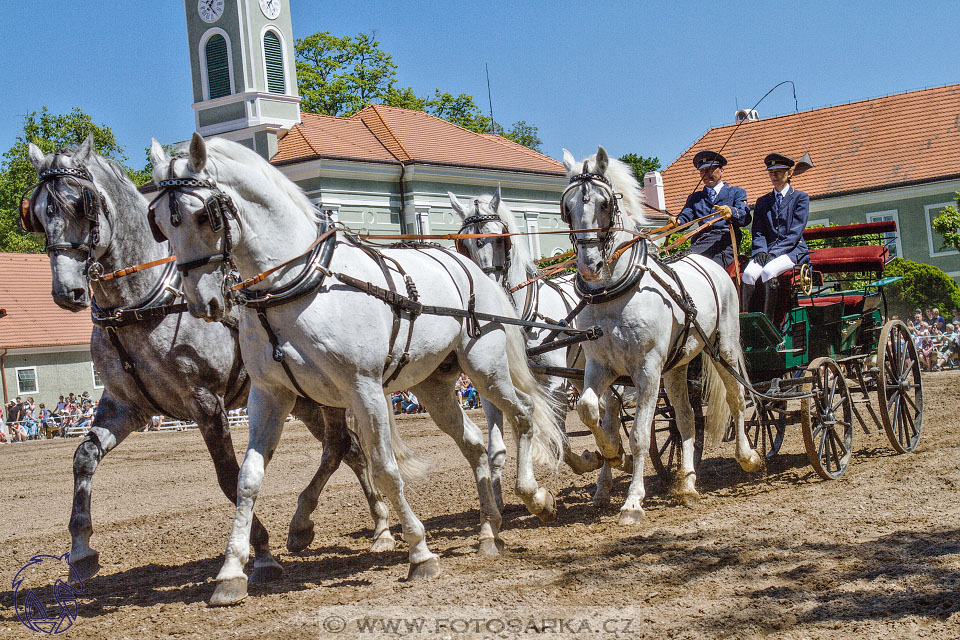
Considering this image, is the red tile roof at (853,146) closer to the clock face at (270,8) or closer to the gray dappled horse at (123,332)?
the clock face at (270,8)

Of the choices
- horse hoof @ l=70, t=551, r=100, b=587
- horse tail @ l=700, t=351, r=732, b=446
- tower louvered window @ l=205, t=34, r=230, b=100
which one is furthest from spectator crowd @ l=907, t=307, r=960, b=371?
tower louvered window @ l=205, t=34, r=230, b=100

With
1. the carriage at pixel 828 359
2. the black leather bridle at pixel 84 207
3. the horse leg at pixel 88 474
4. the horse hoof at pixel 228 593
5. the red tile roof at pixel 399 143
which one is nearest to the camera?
the horse hoof at pixel 228 593

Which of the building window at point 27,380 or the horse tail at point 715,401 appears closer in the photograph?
the horse tail at point 715,401

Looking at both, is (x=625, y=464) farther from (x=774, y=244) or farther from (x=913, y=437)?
(x=913, y=437)

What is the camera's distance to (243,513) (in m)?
5.25

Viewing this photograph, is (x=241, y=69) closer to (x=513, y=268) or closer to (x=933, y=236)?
(x=933, y=236)

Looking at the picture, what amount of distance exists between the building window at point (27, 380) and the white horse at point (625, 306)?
99.5 feet

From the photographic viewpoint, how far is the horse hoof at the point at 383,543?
6742 mm

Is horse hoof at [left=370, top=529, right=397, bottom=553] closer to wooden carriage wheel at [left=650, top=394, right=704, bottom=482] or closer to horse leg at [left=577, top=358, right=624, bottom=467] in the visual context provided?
horse leg at [left=577, top=358, right=624, bottom=467]

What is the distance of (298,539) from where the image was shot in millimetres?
6609

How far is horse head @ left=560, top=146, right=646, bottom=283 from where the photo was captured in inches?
270

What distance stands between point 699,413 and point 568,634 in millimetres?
5350

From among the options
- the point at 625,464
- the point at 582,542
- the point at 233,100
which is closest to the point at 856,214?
the point at 233,100

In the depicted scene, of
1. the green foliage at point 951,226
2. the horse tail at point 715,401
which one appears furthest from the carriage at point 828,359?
the green foliage at point 951,226
